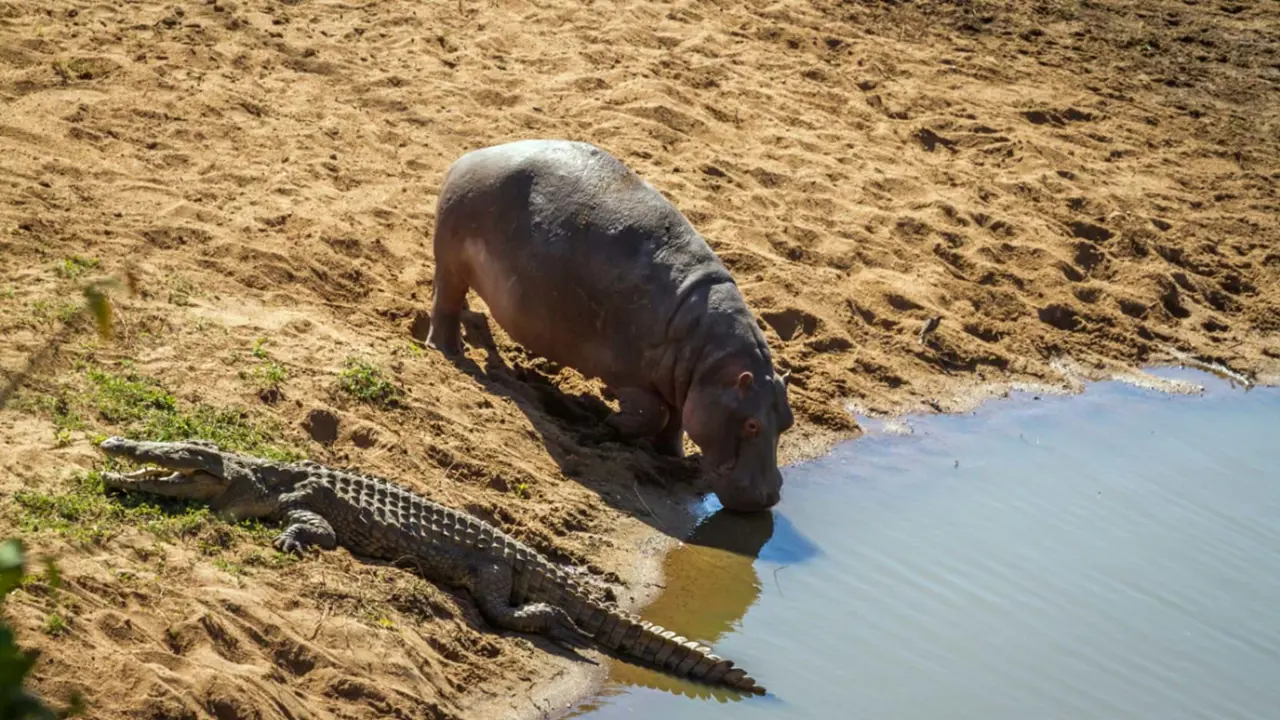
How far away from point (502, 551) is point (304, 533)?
862 millimetres

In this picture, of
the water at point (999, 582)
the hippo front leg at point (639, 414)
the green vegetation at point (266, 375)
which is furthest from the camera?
the hippo front leg at point (639, 414)

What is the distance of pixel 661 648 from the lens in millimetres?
6699

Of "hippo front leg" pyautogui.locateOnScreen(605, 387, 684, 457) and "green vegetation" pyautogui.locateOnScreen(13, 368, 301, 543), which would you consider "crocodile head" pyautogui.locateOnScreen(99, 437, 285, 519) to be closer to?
"green vegetation" pyautogui.locateOnScreen(13, 368, 301, 543)

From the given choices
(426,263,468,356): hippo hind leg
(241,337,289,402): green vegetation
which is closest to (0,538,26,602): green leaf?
(241,337,289,402): green vegetation

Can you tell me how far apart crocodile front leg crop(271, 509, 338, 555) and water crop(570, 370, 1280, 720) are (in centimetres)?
128

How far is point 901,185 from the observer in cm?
1293

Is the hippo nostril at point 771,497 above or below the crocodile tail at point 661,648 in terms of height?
below

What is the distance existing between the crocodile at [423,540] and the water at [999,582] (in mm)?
167

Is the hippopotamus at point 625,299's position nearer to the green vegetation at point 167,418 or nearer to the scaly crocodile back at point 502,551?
the scaly crocodile back at point 502,551

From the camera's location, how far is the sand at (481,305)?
6.00 m

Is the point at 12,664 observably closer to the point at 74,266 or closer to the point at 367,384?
the point at 367,384

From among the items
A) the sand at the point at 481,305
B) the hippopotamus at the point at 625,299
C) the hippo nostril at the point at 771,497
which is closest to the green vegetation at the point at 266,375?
the sand at the point at 481,305

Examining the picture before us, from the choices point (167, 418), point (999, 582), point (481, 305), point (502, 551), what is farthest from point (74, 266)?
point (999, 582)

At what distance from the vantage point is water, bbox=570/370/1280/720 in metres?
7.10
